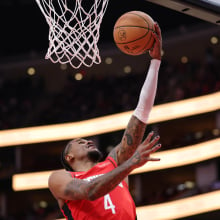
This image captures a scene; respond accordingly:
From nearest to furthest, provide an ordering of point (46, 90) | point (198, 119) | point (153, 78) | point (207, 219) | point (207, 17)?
1. point (153, 78)
2. point (207, 17)
3. point (207, 219)
4. point (198, 119)
5. point (46, 90)

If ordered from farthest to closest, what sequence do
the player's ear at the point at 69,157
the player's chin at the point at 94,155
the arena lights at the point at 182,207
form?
the arena lights at the point at 182,207, the player's ear at the point at 69,157, the player's chin at the point at 94,155

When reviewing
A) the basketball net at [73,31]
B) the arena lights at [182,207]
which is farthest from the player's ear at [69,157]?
the arena lights at [182,207]

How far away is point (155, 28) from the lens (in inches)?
147

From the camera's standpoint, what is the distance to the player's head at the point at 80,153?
3807 millimetres

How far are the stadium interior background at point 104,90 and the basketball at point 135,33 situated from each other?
10134 mm

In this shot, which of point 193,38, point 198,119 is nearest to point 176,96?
point 198,119

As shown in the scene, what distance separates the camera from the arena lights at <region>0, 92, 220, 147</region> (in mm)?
13875

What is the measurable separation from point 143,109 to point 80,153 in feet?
2.05

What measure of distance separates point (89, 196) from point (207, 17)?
1.90 metres

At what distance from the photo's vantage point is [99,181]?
9.86 ft

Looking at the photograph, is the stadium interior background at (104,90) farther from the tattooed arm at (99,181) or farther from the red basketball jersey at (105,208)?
the tattooed arm at (99,181)

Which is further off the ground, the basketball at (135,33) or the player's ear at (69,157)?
the basketball at (135,33)

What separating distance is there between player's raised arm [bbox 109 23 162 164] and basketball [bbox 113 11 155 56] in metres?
0.05

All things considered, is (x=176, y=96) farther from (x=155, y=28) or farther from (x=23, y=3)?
(x=155, y=28)
